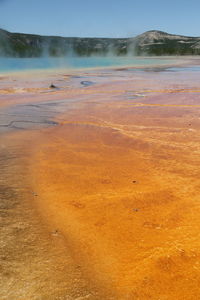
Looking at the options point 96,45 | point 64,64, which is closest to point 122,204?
point 64,64

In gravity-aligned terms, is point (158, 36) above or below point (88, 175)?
above

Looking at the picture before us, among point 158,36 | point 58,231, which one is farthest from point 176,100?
point 158,36

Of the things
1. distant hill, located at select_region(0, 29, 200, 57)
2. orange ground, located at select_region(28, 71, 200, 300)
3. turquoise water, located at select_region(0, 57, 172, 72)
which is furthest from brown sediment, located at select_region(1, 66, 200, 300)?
distant hill, located at select_region(0, 29, 200, 57)

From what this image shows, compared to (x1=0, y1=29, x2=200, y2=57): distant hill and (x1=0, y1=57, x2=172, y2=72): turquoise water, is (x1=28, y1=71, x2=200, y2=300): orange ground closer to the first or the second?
(x1=0, y1=57, x2=172, y2=72): turquoise water

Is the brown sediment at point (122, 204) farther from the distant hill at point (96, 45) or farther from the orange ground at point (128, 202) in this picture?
the distant hill at point (96, 45)

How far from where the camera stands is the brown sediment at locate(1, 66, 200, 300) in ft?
5.17

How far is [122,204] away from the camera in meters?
2.34

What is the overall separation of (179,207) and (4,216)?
1.35 meters

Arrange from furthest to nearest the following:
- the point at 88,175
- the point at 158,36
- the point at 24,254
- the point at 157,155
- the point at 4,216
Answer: the point at 158,36, the point at 157,155, the point at 88,175, the point at 4,216, the point at 24,254

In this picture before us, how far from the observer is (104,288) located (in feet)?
4.94

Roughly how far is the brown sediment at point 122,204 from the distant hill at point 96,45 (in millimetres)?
59845

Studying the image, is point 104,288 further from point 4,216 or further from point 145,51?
point 145,51

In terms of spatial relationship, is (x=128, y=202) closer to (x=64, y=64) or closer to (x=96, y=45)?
(x=64, y=64)

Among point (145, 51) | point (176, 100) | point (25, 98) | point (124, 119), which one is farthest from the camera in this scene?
point (145, 51)
